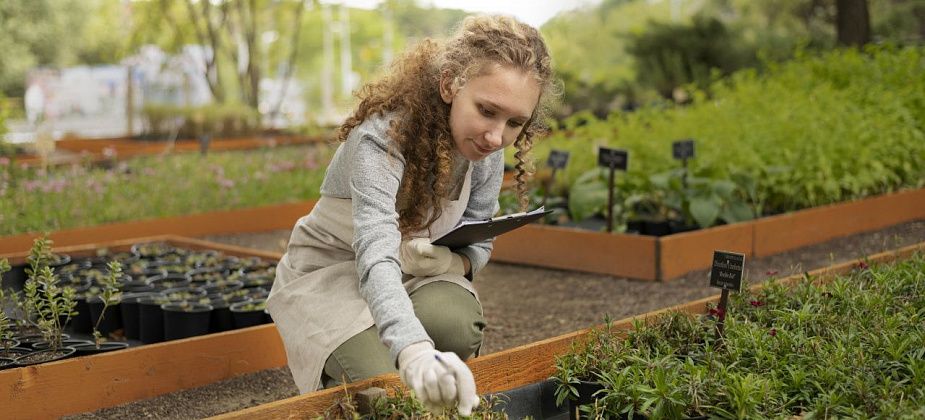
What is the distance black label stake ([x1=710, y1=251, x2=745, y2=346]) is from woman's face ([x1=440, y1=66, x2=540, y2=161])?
28.1 inches

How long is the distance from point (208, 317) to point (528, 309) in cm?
149

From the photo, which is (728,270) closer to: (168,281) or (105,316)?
→ (105,316)

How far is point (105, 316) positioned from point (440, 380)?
2.51m

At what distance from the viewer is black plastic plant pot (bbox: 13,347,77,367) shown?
3.09 metres

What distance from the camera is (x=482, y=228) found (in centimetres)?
240

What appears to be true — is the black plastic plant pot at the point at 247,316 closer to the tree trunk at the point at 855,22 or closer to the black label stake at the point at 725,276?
the black label stake at the point at 725,276

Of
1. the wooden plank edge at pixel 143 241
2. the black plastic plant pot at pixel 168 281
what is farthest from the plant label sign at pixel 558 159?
the black plastic plant pot at pixel 168 281

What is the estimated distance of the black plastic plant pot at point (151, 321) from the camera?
148 inches

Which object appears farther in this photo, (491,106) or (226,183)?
(226,183)

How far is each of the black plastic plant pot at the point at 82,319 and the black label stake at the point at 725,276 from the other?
2.51 metres

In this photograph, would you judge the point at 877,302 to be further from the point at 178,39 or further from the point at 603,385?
the point at 178,39

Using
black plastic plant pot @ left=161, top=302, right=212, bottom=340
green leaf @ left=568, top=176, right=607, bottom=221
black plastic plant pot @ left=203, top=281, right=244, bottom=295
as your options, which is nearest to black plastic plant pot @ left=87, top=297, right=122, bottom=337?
black plastic plant pot @ left=161, top=302, right=212, bottom=340

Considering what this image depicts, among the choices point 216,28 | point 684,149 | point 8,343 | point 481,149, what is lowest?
point 8,343

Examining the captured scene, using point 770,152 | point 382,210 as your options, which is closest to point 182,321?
point 382,210
